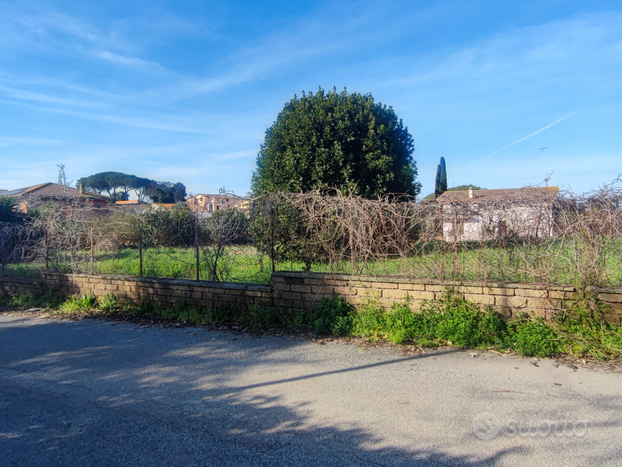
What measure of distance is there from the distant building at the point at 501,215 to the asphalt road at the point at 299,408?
5.25ft

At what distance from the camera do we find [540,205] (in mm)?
4961

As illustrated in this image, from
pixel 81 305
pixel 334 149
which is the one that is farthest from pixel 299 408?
pixel 334 149

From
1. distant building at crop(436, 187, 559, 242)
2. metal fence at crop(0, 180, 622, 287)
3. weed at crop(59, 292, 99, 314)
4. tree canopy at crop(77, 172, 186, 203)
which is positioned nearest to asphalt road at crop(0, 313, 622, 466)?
metal fence at crop(0, 180, 622, 287)

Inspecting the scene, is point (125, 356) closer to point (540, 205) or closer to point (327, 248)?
point (327, 248)

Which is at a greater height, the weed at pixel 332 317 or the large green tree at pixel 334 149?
the large green tree at pixel 334 149

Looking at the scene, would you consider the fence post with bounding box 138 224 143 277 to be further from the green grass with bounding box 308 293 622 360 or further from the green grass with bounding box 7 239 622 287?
the green grass with bounding box 308 293 622 360

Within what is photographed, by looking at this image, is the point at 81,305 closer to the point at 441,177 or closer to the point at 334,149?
the point at 334,149

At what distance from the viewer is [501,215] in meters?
5.10

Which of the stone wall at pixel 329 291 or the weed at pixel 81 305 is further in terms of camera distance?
the weed at pixel 81 305

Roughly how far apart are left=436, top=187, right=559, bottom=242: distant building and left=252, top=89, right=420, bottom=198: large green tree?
488 cm

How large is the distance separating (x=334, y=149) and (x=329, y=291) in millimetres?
5648

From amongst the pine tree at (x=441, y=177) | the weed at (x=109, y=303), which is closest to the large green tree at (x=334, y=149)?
the weed at (x=109, y=303)

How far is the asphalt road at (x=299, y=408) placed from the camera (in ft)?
9.30

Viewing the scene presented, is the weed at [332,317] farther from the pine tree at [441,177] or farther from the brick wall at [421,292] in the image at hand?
the pine tree at [441,177]
